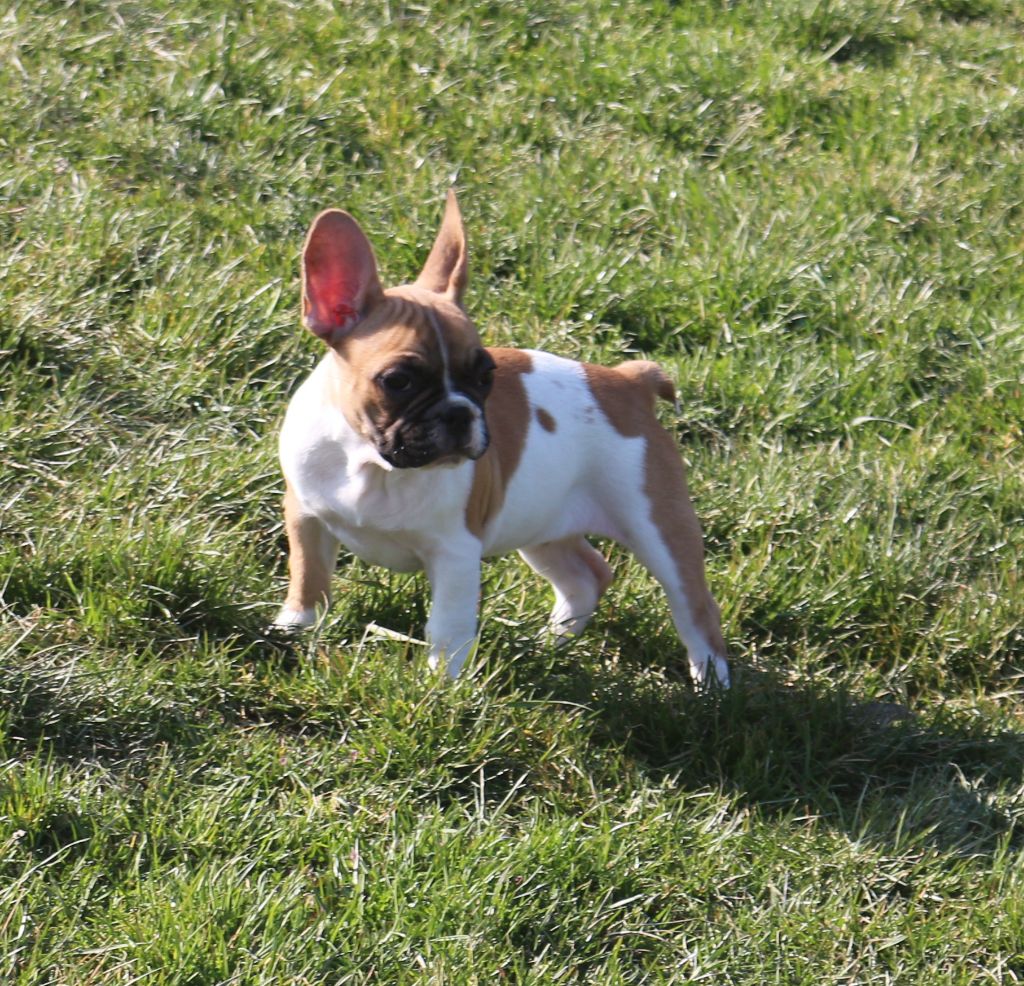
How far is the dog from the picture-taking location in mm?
4523

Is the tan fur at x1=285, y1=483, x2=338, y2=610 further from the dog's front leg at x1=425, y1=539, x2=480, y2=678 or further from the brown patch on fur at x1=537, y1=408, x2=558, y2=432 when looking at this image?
the brown patch on fur at x1=537, y1=408, x2=558, y2=432

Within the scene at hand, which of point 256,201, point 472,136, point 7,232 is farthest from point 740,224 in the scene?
point 7,232

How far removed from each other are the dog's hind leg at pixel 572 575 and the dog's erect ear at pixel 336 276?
4.23 ft

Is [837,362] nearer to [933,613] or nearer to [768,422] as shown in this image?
[768,422]

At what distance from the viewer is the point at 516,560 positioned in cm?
586

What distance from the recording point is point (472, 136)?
7.98m

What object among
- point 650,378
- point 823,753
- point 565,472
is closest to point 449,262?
point 565,472

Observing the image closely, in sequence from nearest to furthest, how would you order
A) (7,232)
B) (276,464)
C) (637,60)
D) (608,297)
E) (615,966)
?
(615,966), (276,464), (7,232), (608,297), (637,60)

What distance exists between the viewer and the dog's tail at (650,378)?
18.1 feet

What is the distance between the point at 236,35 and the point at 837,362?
3675 millimetres

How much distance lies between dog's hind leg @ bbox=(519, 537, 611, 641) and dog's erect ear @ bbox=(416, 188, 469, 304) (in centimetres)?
111

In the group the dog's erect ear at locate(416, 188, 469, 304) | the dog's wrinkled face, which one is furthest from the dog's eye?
the dog's erect ear at locate(416, 188, 469, 304)

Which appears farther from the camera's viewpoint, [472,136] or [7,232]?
[472,136]

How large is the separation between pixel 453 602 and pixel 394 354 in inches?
33.7
